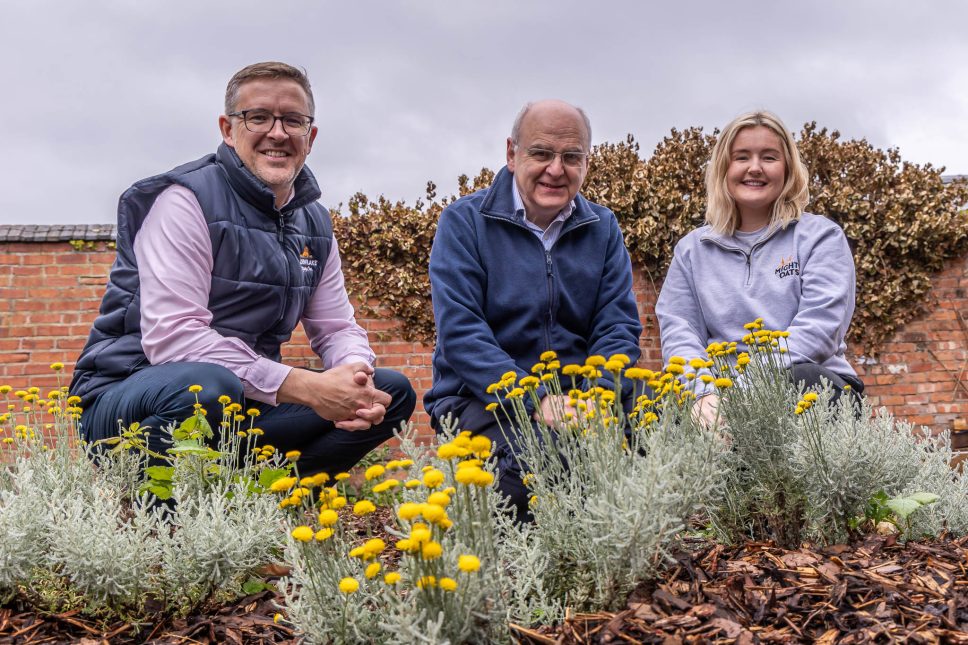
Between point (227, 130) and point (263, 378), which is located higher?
point (227, 130)

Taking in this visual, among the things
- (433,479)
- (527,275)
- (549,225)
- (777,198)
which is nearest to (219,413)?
(527,275)

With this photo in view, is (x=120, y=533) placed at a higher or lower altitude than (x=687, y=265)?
lower

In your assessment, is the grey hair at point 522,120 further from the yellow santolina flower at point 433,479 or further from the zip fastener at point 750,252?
the yellow santolina flower at point 433,479

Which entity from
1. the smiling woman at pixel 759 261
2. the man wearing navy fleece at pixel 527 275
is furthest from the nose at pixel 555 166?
the smiling woman at pixel 759 261

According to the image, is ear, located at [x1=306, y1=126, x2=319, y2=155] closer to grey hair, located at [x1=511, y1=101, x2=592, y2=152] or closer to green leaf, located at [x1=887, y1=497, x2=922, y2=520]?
grey hair, located at [x1=511, y1=101, x2=592, y2=152]

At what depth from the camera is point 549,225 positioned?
10.6ft

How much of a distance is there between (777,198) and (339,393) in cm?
212

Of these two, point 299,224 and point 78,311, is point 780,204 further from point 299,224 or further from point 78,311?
point 78,311

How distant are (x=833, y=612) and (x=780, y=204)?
Result: 87.3 inches

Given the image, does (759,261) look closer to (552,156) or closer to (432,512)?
(552,156)

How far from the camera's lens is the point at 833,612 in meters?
1.69

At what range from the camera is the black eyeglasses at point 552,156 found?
303cm

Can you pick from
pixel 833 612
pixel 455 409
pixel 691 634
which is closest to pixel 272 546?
pixel 455 409

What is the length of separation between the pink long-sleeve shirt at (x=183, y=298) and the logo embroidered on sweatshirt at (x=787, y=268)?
83.9 inches
